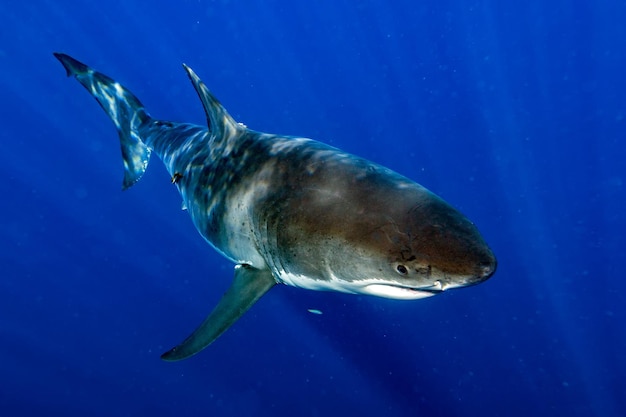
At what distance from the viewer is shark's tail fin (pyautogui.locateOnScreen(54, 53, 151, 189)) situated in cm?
572

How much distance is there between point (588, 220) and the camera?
20469mm

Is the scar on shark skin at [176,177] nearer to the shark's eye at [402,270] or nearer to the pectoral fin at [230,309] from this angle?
the pectoral fin at [230,309]

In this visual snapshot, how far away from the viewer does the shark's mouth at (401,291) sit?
2338 mm

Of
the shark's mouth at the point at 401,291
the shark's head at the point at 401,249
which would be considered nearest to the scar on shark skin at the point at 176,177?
the shark's head at the point at 401,249

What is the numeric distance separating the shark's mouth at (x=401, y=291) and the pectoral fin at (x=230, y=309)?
3.36ft

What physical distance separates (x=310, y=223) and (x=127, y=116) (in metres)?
4.43

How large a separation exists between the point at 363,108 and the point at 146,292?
17.2 metres

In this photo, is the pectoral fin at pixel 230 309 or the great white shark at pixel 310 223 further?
the pectoral fin at pixel 230 309

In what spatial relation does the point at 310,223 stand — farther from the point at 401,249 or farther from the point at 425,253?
the point at 425,253

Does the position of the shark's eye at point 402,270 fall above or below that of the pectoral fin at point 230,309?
above

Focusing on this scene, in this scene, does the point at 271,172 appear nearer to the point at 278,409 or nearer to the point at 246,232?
the point at 246,232

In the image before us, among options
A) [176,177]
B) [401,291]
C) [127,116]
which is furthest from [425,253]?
[127,116]

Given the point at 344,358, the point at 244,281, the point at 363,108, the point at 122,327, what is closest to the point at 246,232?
the point at 244,281

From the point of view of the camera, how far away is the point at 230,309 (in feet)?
10.3
